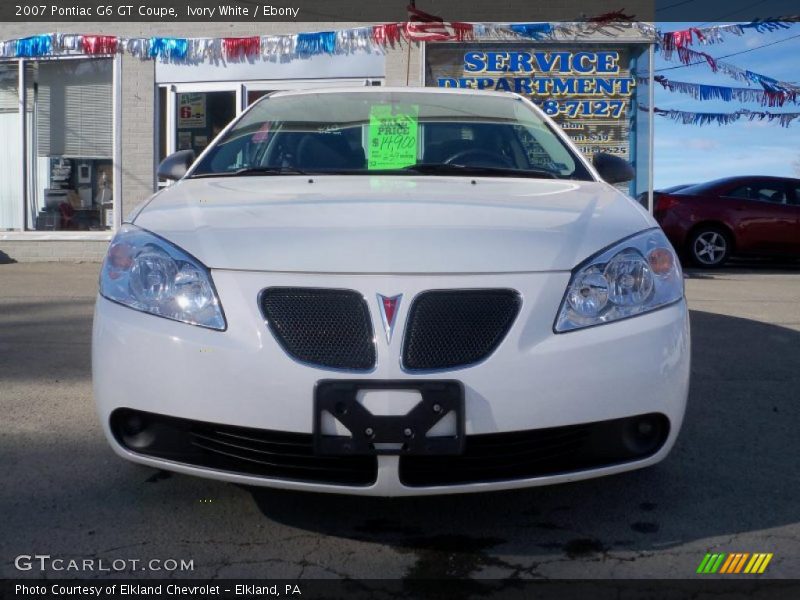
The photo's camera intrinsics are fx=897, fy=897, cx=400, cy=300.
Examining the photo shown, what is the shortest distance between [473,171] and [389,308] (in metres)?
1.33

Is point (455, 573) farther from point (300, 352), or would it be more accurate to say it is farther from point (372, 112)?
point (372, 112)

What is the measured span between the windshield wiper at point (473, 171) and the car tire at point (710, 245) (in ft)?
30.0

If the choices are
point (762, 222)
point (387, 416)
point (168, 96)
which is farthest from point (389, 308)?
point (762, 222)

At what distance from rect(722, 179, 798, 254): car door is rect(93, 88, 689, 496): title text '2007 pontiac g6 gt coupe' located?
1013cm

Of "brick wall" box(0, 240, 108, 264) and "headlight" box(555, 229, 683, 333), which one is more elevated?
"headlight" box(555, 229, 683, 333)

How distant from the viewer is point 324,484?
2.55 meters

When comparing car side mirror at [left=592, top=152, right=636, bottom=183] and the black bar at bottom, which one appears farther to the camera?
car side mirror at [left=592, top=152, right=636, bottom=183]

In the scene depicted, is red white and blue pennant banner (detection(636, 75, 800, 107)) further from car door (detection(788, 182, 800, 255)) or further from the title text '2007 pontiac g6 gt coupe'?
the title text '2007 pontiac g6 gt coupe'

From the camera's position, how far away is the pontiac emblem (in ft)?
8.25

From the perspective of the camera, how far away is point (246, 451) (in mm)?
2604

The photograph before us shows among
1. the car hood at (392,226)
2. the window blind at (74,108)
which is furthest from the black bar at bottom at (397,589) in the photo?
the window blind at (74,108)

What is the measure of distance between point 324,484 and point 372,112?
221 cm

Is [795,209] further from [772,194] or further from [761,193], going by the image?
[761,193]

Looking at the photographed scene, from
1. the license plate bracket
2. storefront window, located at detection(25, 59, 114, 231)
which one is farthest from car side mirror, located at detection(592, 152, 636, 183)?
storefront window, located at detection(25, 59, 114, 231)
